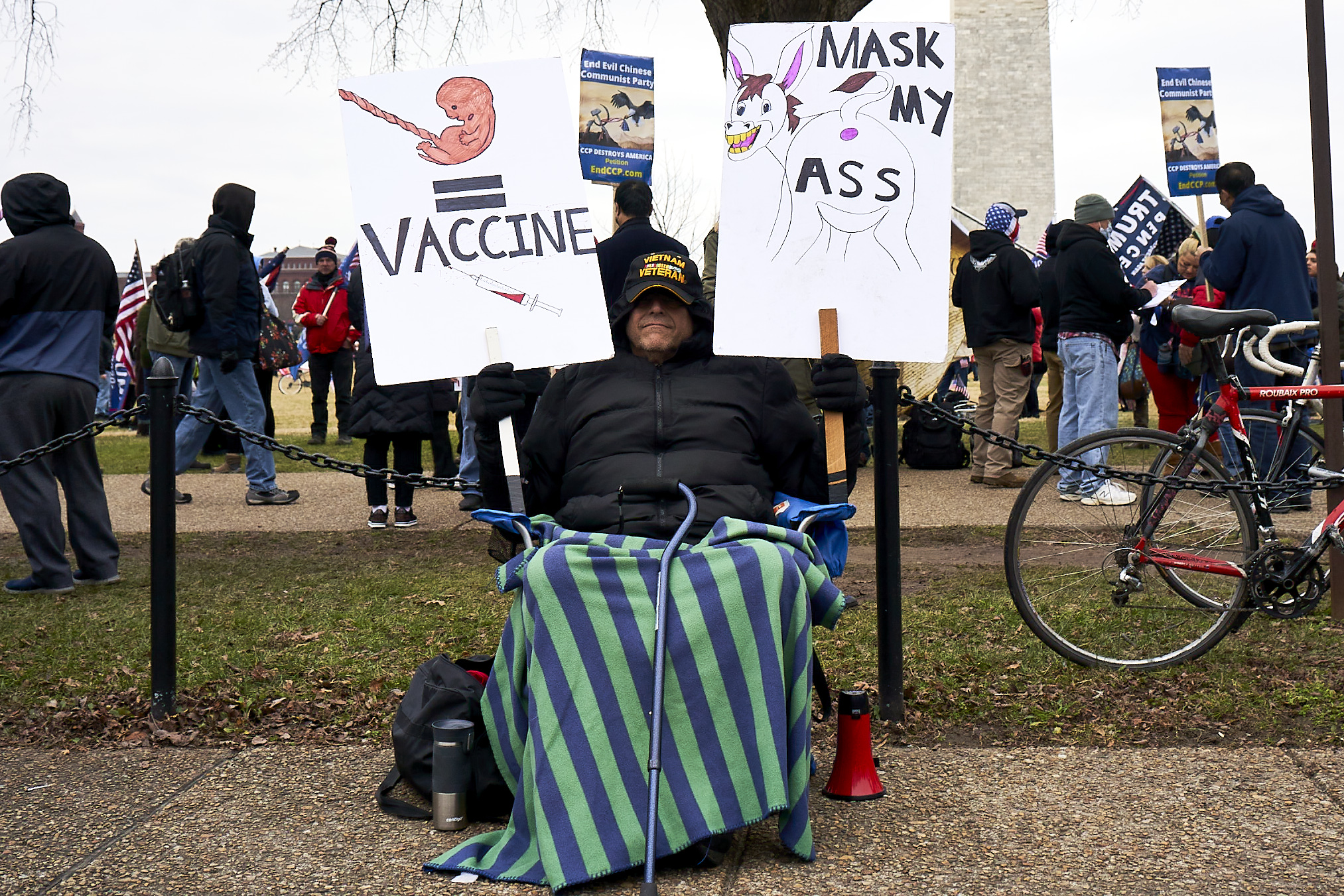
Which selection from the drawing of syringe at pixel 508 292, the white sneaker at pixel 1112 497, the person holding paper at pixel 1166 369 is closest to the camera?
the drawing of syringe at pixel 508 292

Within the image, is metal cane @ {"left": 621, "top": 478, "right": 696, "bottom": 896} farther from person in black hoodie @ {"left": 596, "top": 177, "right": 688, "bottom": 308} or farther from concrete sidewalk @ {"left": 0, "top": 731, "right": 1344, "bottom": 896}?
person in black hoodie @ {"left": 596, "top": 177, "right": 688, "bottom": 308}

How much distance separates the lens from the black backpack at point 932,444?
38.0 feet

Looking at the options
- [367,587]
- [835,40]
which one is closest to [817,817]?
[835,40]

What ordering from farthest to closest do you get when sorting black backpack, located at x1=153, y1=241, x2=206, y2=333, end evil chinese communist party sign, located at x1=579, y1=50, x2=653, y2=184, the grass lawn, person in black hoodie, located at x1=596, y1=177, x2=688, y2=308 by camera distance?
1. end evil chinese communist party sign, located at x1=579, y1=50, x2=653, y2=184
2. black backpack, located at x1=153, y1=241, x2=206, y2=333
3. person in black hoodie, located at x1=596, y1=177, x2=688, y2=308
4. the grass lawn

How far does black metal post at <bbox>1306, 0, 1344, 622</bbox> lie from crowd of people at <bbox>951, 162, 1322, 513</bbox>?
5.20ft

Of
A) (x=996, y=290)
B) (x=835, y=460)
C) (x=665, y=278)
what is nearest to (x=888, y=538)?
(x=835, y=460)

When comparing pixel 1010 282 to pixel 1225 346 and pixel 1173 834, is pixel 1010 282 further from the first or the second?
pixel 1173 834

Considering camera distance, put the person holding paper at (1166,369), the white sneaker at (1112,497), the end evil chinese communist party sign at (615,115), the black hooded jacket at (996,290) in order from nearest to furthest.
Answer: the white sneaker at (1112,497) → the black hooded jacket at (996,290) → the person holding paper at (1166,369) → the end evil chinese communist party sign at (615,115)

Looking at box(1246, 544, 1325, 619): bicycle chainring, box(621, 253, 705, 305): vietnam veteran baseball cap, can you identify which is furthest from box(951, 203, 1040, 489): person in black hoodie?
box(621, 253, 705, 305): vietnam veteran baseball cap

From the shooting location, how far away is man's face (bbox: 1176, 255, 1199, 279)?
38.4 feet

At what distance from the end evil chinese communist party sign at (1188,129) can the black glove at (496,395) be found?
10326 millimetres

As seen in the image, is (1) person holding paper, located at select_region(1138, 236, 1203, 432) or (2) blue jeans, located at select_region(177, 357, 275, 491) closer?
(2) blue jeans, located at select_region(177, 357, 275, 491)

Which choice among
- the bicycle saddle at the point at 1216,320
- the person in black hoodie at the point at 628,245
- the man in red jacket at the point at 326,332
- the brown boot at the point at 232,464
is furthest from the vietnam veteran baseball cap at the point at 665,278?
the man in red jacket at the point at 326,332

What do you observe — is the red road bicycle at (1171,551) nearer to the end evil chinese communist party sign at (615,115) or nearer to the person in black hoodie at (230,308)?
the person in black hoodie at (230,308)
